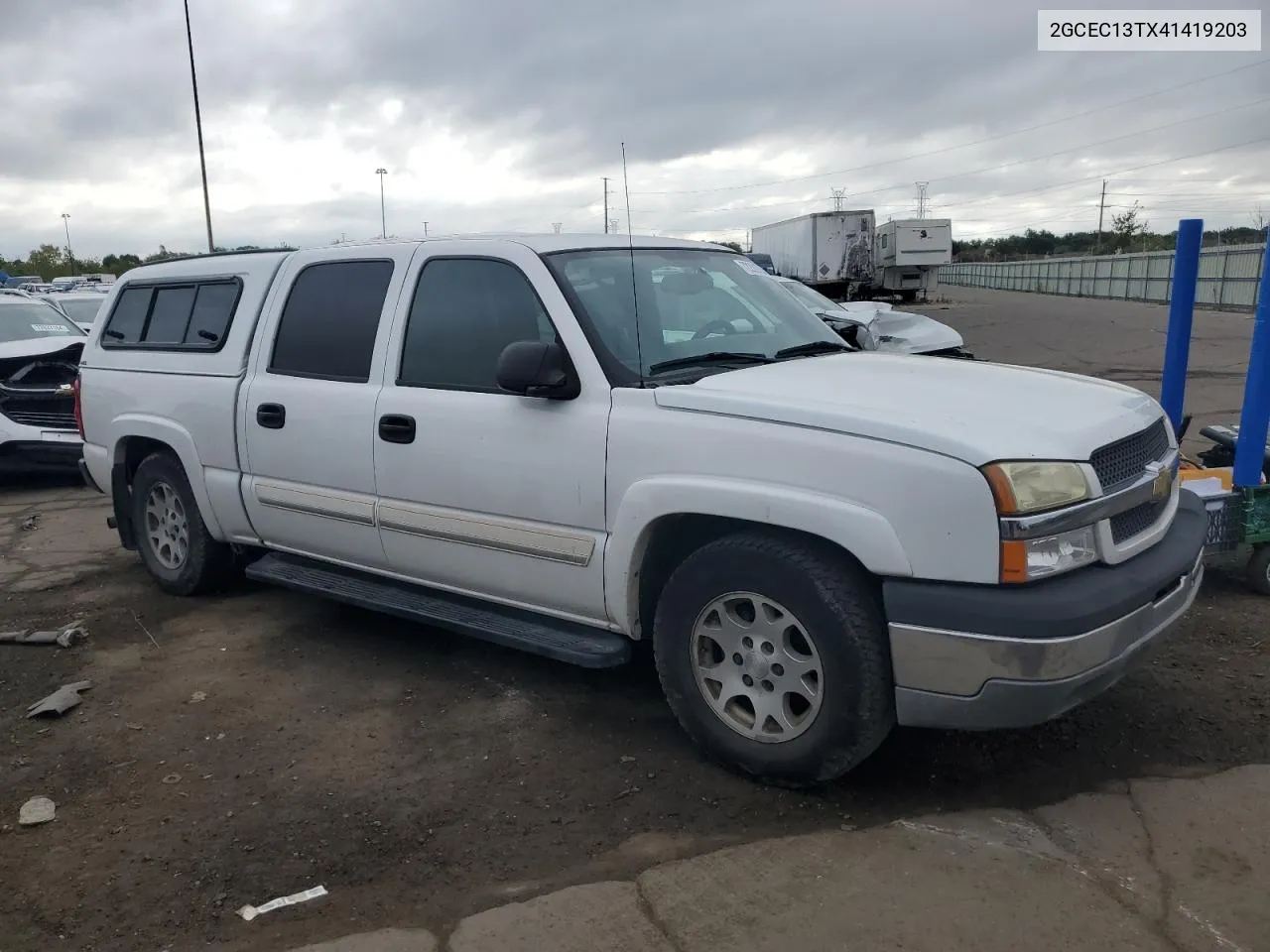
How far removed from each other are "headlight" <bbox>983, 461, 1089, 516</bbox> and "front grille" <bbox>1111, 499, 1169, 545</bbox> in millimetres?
272

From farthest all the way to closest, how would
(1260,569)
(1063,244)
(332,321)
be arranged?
(1063,244) < (1260,569) < (332,321)

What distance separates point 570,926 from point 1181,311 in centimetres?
457

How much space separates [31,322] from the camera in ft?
34.7

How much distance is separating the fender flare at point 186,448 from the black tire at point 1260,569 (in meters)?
5.29

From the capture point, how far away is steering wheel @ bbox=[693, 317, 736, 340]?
13.7 feet

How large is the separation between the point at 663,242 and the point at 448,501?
1536mm

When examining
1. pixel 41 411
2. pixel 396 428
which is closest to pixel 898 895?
pixel 396 428

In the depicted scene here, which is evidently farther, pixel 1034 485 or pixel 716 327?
pixel 716 327

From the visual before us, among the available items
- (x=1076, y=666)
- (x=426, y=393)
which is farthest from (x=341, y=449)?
(x=1076, y=666)

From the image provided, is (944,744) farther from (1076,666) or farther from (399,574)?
(399,574)

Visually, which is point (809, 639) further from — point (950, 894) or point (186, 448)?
point (186, 448)

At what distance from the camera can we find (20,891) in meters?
3.17

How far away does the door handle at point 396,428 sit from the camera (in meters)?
4.34

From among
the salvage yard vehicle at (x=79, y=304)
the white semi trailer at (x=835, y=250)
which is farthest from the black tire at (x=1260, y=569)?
the white semi trailer at (x=835, y=250)
